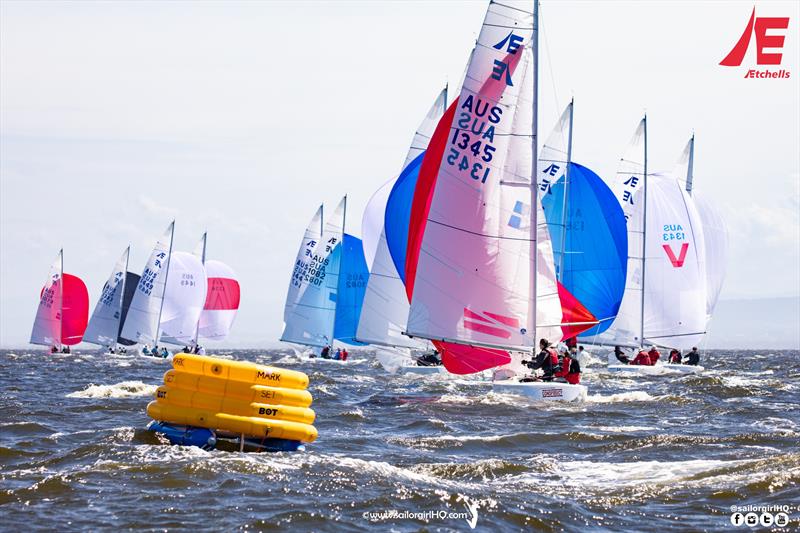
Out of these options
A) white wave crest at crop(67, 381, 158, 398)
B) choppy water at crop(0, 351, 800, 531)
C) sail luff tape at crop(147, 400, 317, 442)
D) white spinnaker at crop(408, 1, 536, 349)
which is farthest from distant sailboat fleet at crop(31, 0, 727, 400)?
sail luff tape at crop(147, 400, 317, 442)

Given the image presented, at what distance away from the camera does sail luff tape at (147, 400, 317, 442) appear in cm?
1259

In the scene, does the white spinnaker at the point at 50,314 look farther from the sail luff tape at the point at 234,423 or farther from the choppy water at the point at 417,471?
the sail luff tape at the point at 234,423

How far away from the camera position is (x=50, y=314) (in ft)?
208

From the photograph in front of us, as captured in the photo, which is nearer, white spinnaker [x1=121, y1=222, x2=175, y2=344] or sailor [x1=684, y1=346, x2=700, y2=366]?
sailor [x1=684, y1=346, x2=700, y2=366]

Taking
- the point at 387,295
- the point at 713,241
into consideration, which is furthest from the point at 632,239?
the point at 387,295

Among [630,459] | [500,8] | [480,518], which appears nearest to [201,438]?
[480,518]

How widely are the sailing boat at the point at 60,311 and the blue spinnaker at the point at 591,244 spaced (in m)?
32.7

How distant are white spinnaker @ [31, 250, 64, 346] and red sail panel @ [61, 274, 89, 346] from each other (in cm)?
111

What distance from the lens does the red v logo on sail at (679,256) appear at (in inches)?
1662

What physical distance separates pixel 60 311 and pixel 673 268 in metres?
35.3

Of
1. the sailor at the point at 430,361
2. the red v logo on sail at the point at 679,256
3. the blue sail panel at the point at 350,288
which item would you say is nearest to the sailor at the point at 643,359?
the red v logo on sail at the point at 679,256

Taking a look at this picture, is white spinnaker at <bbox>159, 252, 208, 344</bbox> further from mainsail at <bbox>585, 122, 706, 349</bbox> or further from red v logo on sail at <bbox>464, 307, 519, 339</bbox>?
red v logo on sail at <bbox>464, 307, 519, 339</bbox>

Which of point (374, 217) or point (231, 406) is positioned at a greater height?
point (374, 217)

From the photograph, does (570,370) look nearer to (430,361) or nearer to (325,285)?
(430,361)
